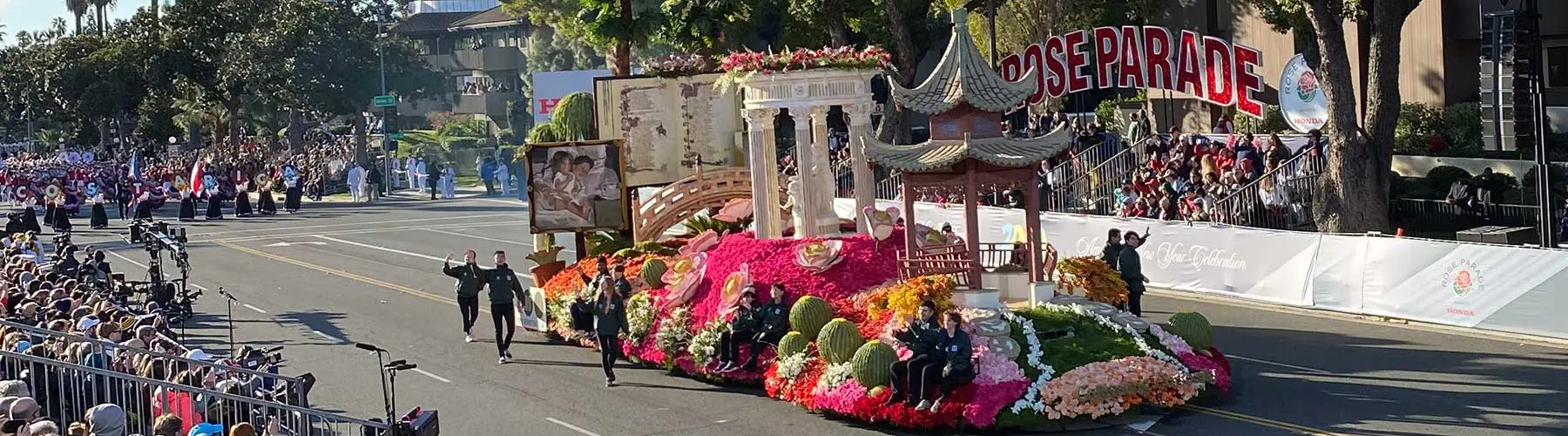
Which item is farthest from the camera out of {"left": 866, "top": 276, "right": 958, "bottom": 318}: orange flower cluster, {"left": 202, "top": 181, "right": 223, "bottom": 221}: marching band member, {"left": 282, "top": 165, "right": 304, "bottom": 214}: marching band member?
{"left": 282, "top": 165, "right": 304, "bottom": 214}: marching band member

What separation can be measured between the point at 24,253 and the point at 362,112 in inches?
1697

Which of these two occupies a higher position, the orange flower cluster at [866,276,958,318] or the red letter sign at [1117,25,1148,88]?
the red letter sign at [1117,25,1148,88]

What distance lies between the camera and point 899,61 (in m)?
46.5

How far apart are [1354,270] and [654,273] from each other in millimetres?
10018

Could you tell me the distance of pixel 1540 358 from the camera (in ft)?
68.5

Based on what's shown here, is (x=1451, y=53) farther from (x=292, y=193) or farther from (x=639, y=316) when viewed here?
(x=292, y=193)

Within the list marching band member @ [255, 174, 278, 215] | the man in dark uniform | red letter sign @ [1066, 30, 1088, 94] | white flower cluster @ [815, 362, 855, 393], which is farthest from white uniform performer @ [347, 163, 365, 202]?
white flower cluster @ [815, 362, 855, 393]

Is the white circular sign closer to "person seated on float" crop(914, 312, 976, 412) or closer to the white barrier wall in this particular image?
the white barrier wall

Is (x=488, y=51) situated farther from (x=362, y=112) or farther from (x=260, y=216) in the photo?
(x=260, y=216)

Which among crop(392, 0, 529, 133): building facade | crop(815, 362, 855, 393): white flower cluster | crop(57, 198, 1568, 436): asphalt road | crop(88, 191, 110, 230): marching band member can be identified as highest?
crop(392, 0, 529, 133): building facade

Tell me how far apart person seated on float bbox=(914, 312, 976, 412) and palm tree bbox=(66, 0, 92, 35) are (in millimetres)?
154533

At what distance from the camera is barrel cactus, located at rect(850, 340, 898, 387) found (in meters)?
18.6

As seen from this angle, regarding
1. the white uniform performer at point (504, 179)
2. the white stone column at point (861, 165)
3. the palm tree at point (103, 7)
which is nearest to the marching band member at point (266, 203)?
the white uniform performer at point (504, 179)

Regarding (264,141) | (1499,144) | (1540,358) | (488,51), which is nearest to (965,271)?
(1540,358)
